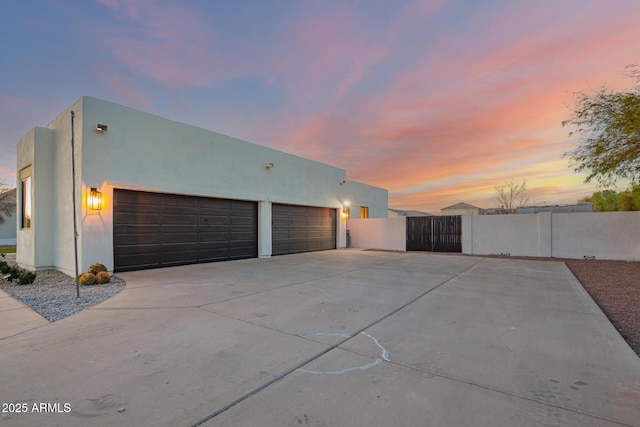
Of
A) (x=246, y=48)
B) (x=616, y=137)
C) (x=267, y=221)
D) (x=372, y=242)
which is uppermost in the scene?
(x=246, y=48)

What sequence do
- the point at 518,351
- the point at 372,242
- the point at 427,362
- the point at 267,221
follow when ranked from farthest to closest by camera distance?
the point at 372,242
the point at 267,221
the point at 518,351
the point at 427,362

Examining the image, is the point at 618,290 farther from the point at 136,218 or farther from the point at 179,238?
the point at 136,218

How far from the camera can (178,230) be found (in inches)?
340

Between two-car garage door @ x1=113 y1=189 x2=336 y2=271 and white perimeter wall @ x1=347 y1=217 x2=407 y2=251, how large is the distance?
4657mm

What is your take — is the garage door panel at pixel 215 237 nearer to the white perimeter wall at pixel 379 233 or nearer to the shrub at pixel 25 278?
the shrub at pixel 25 278

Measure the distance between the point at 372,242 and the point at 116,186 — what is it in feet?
38.5

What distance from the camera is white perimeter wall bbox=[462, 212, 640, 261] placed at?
10242mm

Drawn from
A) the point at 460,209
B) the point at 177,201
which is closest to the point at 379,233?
the point at 177,201

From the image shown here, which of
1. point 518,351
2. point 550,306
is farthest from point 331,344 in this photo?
point 550,306

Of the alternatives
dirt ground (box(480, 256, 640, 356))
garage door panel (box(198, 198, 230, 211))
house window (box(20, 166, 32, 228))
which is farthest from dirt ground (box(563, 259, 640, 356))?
house window (box(20, 166, 32, 228))

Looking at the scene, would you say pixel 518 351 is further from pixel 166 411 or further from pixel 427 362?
pixel 166 411

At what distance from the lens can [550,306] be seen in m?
4.44

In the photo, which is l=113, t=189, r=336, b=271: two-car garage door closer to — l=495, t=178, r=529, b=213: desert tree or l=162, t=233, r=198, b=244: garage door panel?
l=162, t=233, r=198, b=244: garage door panel

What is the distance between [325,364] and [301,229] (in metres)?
10.6
